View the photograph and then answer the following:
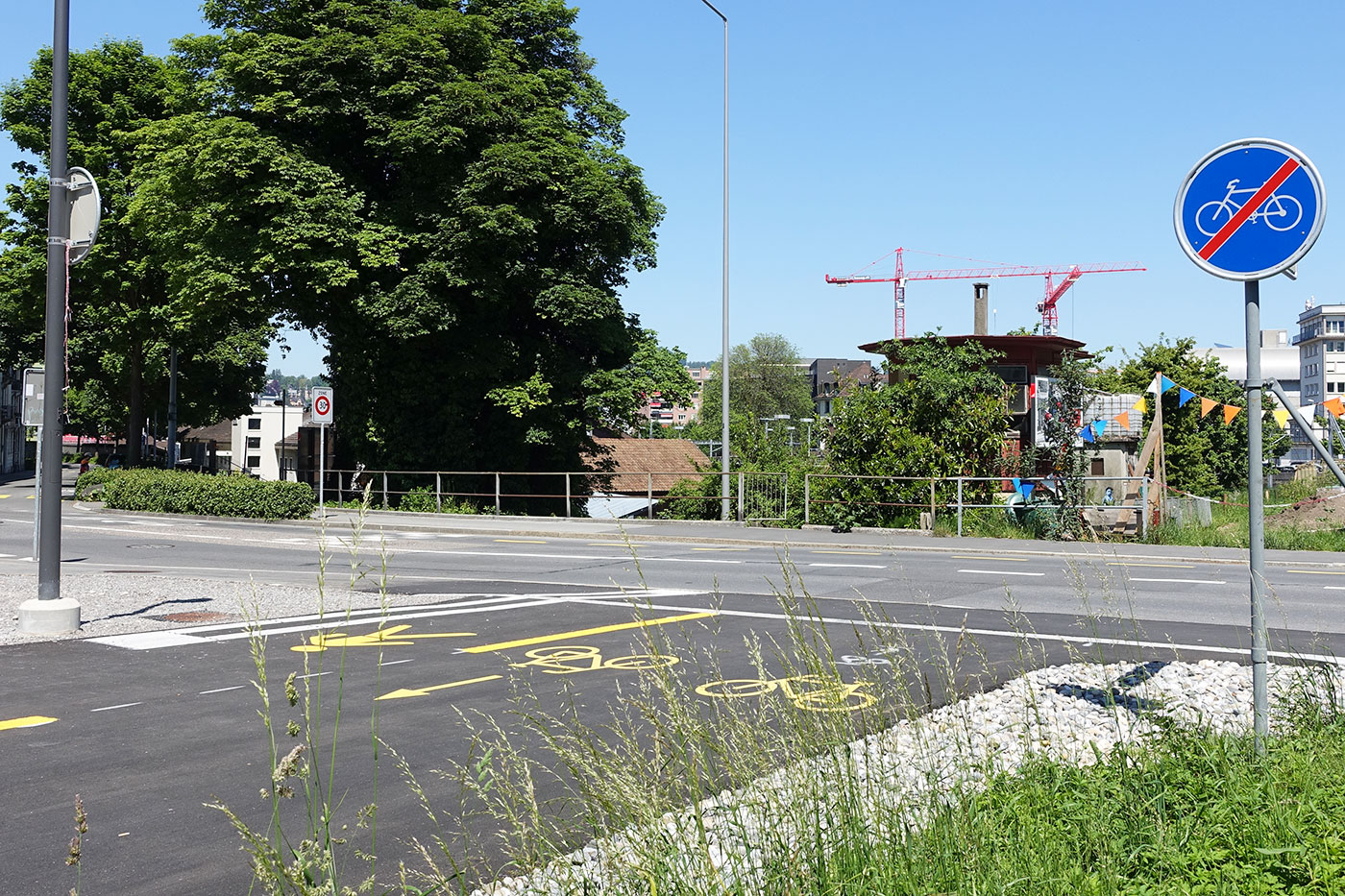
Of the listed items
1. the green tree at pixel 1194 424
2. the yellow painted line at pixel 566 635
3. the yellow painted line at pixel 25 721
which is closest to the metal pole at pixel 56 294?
the yellow painted line at pixel 25 721

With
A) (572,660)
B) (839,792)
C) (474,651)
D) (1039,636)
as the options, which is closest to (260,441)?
(474,651)

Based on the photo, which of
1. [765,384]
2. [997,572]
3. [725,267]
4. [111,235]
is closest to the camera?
[997,572]

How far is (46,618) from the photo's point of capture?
400 inches

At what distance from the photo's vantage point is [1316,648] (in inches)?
354

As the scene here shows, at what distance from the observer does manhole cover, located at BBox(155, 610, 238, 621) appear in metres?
11.4

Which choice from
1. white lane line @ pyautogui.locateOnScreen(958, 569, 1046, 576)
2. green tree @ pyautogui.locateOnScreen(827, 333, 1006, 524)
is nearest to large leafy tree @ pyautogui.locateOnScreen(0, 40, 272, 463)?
green tree @ pyautogui.locateOnScreen(827, 333, 1006, 524)

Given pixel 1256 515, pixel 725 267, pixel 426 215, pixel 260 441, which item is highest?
pixel 426 215

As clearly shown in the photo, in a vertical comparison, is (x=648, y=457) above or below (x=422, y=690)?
Answer: above

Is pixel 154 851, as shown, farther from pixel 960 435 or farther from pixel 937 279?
pixel 937 279

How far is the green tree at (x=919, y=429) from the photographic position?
24672 mm

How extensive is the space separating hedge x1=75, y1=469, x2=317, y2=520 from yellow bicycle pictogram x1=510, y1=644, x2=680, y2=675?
2227cm

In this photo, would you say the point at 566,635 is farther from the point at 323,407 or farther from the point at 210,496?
the point at 210,496

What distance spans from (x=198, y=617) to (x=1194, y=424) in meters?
32.0

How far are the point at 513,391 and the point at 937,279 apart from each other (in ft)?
427
